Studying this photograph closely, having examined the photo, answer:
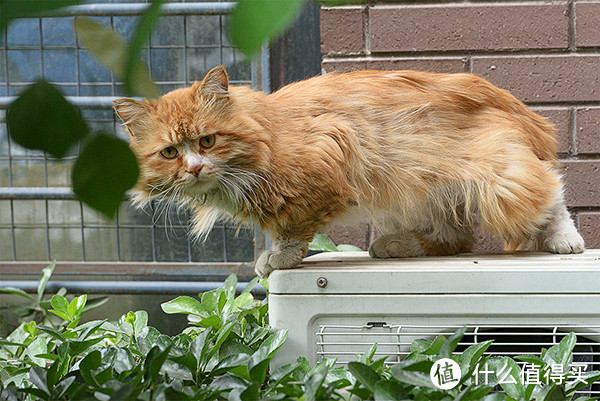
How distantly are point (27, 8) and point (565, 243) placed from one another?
1548 mm

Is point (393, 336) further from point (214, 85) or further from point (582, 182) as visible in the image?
point (582, 182)

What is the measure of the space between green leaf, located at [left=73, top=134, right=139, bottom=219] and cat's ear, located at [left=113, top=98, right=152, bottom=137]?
1079mm

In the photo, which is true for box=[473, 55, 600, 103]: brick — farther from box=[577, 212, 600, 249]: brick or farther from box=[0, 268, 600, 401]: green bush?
box=[0, 268, 600, 401]: green bush

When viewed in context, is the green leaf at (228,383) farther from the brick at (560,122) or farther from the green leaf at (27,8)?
the brick at (560,122)

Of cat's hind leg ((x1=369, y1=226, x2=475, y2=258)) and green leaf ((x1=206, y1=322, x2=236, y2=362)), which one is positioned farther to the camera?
cat's hind leg ((x1=369, y1=226, x2=475, y2=258))

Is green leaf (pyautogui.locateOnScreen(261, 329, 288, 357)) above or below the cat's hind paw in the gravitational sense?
below

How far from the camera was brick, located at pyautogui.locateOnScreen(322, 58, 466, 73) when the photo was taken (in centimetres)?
206

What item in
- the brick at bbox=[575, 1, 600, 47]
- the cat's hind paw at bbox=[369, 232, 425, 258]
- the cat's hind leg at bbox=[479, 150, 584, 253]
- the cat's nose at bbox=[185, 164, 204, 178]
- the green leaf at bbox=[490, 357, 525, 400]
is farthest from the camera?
the brick at bbox=[575, 1, 600, 47]

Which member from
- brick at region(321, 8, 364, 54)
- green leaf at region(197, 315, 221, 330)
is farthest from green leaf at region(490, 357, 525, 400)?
brick at region(321, 8, 364, 54)

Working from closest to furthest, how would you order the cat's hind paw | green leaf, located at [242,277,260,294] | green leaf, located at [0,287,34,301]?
the cat's hind paw < green leaf, located at [242,277,260,294] < green leaf, located at [0,287,34,301]

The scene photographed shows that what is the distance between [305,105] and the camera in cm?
162

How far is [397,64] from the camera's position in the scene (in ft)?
6.81

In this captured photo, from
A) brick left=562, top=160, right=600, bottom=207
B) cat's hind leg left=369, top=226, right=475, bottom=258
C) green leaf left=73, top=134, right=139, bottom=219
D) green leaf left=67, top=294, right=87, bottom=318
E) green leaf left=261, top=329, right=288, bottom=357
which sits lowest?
green leaf left=67, top=294, right=87, bottom=318

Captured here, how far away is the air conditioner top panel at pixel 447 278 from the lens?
129 cm
